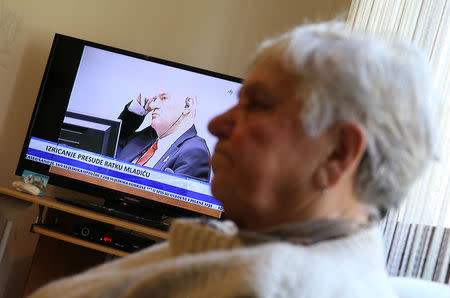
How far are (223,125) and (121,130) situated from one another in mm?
2215

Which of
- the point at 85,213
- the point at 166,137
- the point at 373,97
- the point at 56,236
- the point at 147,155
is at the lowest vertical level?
the point at 56,236

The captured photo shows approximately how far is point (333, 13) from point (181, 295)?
2853mm

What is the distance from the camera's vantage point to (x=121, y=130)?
2920 millimetres

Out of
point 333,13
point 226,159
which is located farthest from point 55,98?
point 226,159

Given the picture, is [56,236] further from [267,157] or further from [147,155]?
[267,157]

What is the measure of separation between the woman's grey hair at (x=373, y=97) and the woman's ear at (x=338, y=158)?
13 mm

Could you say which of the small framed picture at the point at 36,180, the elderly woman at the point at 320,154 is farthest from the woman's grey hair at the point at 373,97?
the small framed picture at the point at 36,180

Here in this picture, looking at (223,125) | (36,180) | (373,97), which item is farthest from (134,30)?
(373,97)

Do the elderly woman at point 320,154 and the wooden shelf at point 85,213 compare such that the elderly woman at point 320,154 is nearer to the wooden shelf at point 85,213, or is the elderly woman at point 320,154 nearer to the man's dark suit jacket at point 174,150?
the wooden shelf at point 85,213

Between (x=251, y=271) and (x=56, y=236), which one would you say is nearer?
(x=251, y=271)

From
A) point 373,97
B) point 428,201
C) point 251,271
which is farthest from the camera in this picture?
point 428,201

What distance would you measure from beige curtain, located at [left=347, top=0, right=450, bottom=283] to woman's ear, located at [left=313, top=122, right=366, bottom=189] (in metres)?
1.30

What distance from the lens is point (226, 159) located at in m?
0.74

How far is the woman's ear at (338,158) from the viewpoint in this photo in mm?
694
